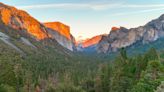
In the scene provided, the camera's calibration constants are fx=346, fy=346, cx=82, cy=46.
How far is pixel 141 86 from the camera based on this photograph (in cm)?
4425

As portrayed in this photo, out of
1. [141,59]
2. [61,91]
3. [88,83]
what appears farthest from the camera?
[88,83]

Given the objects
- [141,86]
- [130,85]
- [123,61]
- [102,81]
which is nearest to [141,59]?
[123,61]

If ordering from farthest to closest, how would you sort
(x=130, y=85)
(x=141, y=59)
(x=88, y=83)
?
(x=88, y=83), (x=141, y=59), (x=130, y=85)

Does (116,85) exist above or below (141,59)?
below

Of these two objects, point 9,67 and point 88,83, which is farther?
point 88,83

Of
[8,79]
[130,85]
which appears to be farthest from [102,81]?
[8,79]

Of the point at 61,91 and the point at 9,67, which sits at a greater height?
the point at 9,67

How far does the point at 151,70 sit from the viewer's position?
4256 cm

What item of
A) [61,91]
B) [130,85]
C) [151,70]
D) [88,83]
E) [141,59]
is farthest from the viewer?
[88,83]

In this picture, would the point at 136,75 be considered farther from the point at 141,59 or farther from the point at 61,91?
the point at 61,91

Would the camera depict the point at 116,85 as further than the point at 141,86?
Yes

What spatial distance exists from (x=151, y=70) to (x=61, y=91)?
62.9 meters

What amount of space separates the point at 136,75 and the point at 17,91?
2817cm

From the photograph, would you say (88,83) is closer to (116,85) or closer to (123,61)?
(123,61)
